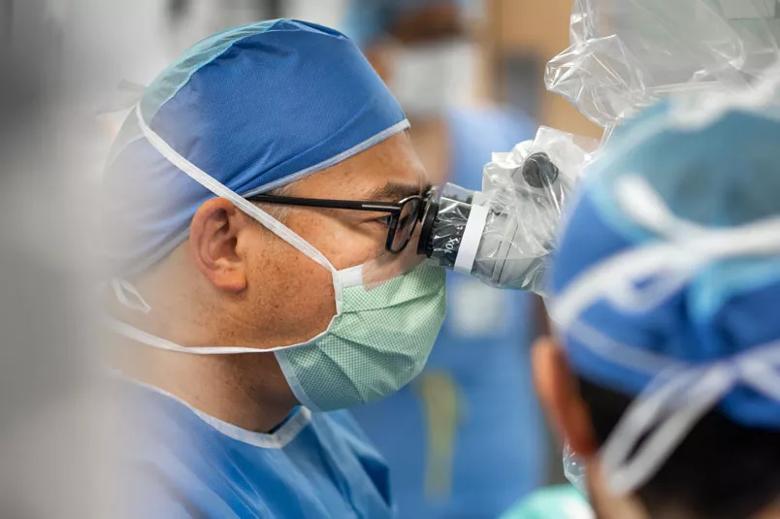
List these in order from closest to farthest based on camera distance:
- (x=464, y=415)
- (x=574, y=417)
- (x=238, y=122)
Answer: (x=574, y=417) → (x=238, y=122) → (x=464, y=415)

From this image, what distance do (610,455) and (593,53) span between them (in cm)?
70

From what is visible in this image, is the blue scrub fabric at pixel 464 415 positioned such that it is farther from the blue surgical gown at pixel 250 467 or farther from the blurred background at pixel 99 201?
the blue surgical gown at pixel 250 467

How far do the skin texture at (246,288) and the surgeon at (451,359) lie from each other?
1.18 m

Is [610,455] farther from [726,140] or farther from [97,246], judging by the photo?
[97,246]

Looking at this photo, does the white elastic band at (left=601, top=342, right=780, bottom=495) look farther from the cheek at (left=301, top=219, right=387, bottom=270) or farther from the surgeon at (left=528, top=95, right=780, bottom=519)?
the cheek at (left=301, top=219, right=387, bottom=270)

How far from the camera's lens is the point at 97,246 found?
0.63 m

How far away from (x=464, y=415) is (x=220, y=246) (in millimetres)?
1391

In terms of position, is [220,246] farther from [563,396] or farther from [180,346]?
[563,396]

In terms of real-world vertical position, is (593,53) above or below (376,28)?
above

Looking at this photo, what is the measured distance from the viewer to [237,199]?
1340 millimetres

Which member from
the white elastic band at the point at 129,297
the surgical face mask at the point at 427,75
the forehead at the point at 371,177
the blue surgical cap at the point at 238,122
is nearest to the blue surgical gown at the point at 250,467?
the white elastic band at the point at 129,297

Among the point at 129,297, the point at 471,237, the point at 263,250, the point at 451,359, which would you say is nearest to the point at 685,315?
the point at 471,237

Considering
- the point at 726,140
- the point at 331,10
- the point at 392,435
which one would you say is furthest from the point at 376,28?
the point at 726,140

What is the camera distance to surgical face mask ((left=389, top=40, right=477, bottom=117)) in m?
2.84
